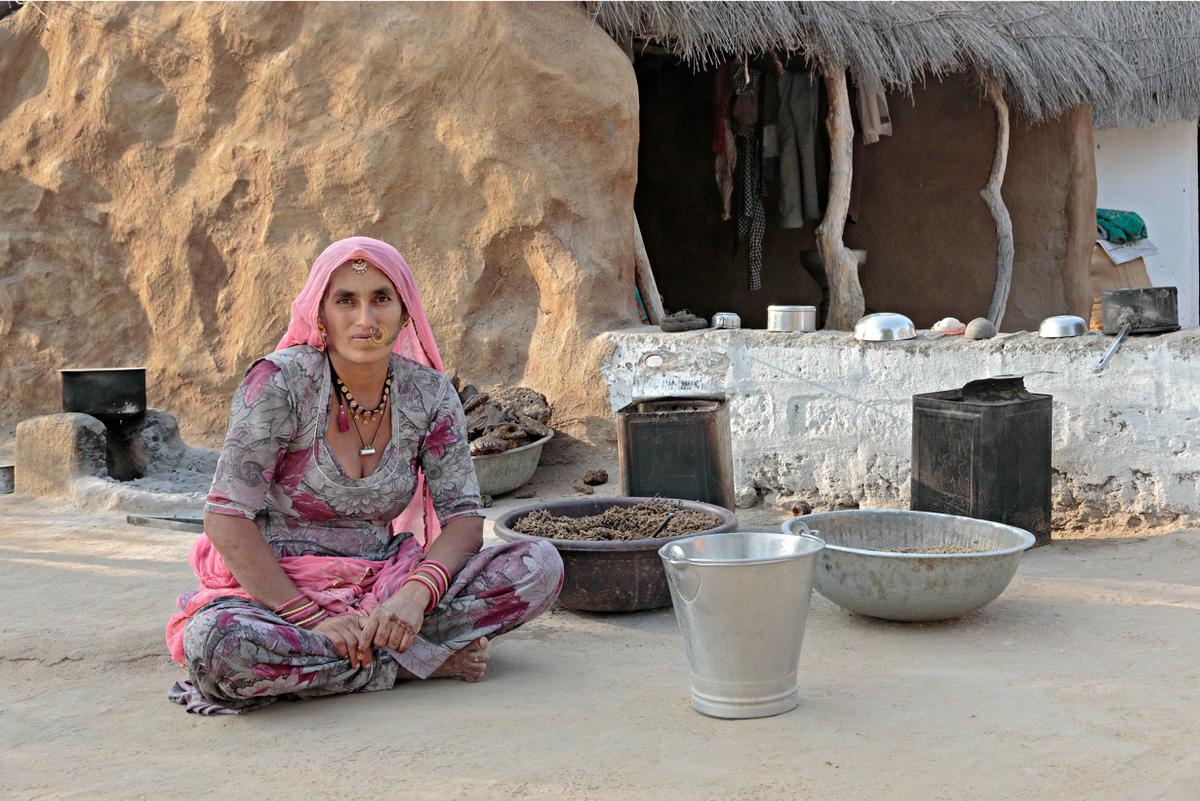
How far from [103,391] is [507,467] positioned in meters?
2.27

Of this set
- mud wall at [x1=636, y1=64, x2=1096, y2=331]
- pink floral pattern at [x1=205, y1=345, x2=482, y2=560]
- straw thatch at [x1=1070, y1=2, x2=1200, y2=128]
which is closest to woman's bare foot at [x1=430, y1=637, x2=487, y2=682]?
pink floral pattern at [x1=205, y1=345, x2=482, y2=560]

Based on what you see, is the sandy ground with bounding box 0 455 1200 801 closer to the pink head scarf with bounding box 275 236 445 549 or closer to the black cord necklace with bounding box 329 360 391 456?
the pink head scarf with bounding box 275 236 445 549

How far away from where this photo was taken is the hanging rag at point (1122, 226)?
28.0ft

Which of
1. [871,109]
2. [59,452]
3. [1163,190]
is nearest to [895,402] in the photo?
[871,109]

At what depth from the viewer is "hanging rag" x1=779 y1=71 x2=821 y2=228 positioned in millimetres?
7023

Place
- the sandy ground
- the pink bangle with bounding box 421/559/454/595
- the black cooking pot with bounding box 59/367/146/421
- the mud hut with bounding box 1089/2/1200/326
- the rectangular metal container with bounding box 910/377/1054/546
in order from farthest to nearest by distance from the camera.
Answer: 1. the mud hut with bounding box 1089/2/1200/326
2. the black cooking pot with bounding box 59/367/146/421
3. the rectangular metal container with bounding box 910/377/1054/546
4. the pink bangle with bounding box 421/559/454/595
5. the sandy ground

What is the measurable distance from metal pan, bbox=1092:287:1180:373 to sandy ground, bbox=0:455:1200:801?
1.07 meters

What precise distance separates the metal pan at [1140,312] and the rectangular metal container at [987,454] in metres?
0.42

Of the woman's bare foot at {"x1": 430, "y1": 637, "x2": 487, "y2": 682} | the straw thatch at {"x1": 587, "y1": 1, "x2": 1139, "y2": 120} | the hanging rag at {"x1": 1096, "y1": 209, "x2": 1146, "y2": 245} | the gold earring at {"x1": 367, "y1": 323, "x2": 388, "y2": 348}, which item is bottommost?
the woman's bare foot at {"x1": 430, "y1": 637, "x2": 487, "y2": 682}

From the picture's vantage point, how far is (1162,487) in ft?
13.0

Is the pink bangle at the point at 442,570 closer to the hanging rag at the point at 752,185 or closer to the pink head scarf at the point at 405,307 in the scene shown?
the pink head scarf at the point at 405,307

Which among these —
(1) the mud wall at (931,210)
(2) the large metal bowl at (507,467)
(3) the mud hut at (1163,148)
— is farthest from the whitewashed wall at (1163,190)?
(2) the large metal bowl at (507,467)

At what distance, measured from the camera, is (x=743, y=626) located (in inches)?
86.1

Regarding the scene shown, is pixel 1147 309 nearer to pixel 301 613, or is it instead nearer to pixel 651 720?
pixel 651 720
